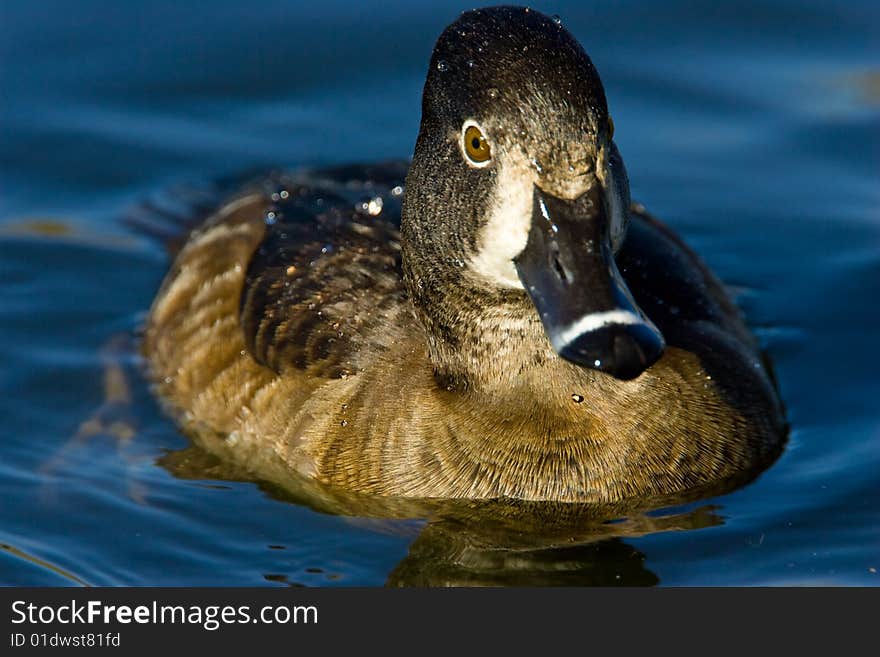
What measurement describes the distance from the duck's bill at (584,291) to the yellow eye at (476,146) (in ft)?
1.07

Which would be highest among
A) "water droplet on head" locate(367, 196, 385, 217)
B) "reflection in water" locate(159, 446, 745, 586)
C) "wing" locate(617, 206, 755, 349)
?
"water droplet on head" locate(367, 196, 385, 217)

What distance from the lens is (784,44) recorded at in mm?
11164

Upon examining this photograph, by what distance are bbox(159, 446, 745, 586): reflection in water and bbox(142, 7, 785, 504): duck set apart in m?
0.07

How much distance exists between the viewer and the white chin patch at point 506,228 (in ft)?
19.5

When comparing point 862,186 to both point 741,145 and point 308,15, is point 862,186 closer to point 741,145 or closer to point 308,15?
point 741,145

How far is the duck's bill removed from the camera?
569 centimetres

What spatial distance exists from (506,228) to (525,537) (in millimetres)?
1495

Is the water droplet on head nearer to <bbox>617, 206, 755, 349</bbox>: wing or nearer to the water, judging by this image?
<bbox>617, 206, 755, 349</bbox>: wing

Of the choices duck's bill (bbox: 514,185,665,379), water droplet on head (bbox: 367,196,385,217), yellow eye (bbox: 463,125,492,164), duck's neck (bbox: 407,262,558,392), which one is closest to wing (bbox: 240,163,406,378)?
water droplet on head (bbox: 367,196,385,217)

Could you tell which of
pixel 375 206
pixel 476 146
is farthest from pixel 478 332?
pixel 375 206

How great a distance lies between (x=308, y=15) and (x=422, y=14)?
84 cm

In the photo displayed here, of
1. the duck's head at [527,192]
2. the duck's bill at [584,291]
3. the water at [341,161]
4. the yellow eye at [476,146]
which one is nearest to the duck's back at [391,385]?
the water at [341,161]

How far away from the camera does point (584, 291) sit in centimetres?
580

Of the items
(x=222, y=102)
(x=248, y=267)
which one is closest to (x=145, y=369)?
(x=248, y=267)
